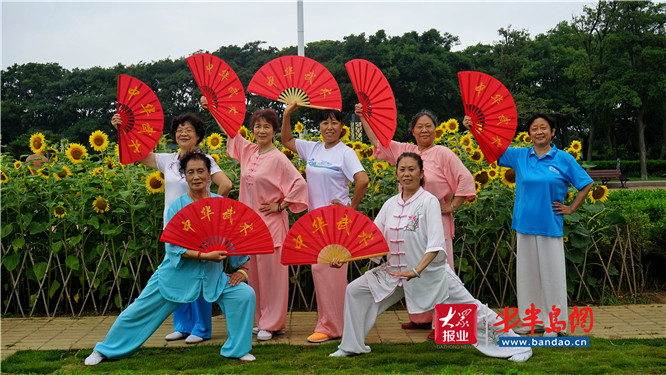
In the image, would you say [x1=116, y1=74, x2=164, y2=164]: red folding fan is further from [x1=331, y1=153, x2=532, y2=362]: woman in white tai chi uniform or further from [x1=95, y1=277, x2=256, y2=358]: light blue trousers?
[x1=331, y1=153, x2=532, y2=362]: woman in white tai chi uniform

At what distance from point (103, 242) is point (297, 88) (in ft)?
7.39

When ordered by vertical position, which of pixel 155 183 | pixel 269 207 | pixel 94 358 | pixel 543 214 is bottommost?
pixel 94 358

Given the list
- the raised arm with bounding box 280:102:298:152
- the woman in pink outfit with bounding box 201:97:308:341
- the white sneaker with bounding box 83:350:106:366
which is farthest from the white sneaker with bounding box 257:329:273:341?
the raised arm with bounding box 280:102:298:152

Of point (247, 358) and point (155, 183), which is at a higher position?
point (155, 183)

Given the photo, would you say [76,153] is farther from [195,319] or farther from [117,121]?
[195,319]

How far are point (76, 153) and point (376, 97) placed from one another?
272 cm

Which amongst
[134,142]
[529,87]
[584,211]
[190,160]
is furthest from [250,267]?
[529,87]

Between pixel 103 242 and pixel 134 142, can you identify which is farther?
pixel 103 242

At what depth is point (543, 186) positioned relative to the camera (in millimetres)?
4277

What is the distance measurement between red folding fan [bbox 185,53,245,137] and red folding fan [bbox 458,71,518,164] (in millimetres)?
1691

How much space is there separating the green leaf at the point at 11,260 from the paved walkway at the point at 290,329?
440mm

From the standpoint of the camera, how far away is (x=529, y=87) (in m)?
32.3

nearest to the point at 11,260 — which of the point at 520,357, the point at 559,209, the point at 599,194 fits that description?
the point at 520,357

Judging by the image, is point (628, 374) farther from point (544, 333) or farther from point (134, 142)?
point (134, 142)
